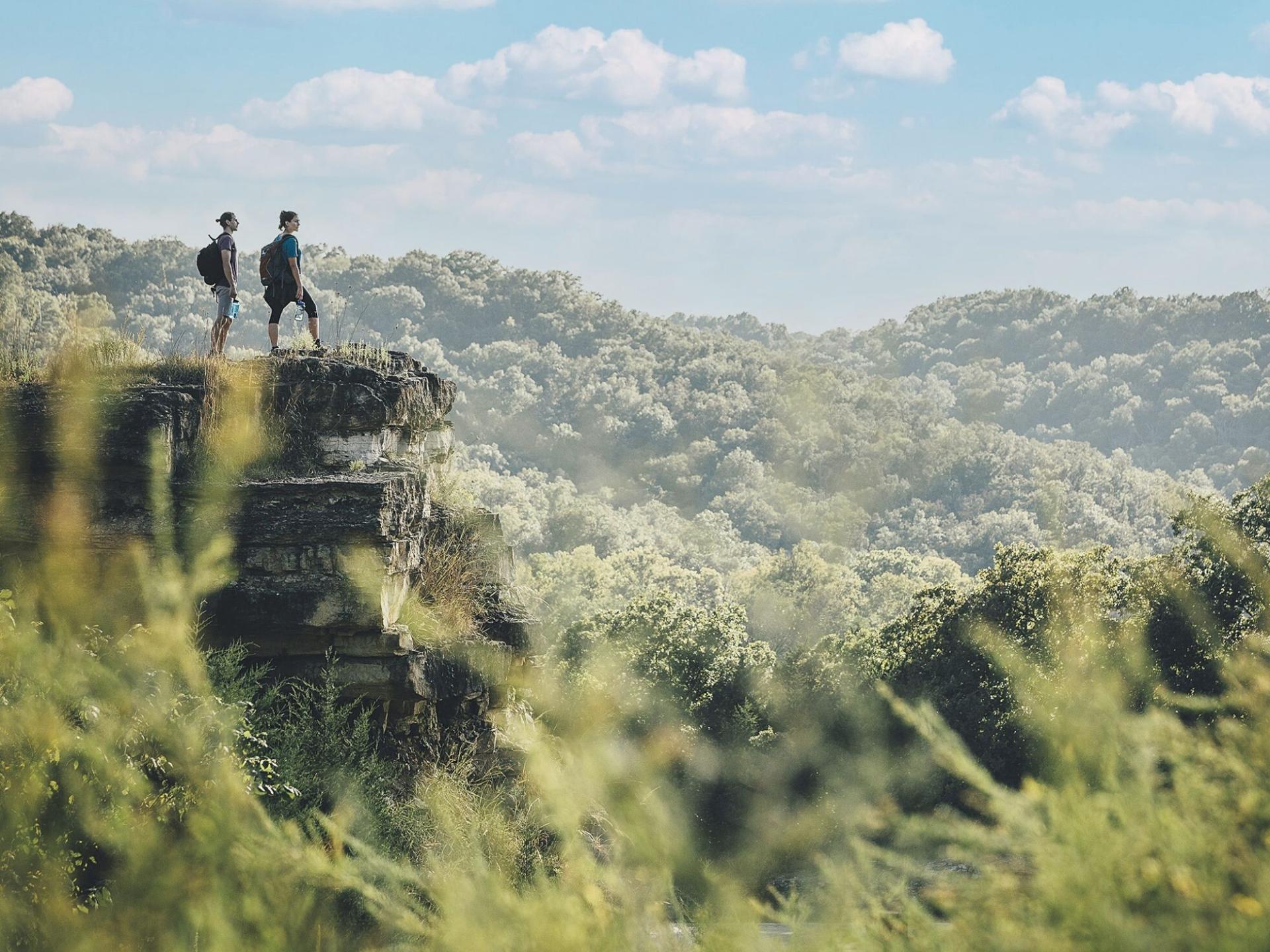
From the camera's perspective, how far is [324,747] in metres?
8.56

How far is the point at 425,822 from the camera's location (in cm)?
886

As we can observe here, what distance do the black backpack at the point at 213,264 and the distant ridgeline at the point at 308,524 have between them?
6.52 feet

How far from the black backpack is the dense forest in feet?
2.81

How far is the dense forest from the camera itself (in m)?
3.29

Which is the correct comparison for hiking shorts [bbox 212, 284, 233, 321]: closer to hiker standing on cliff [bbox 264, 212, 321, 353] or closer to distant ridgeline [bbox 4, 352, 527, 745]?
hiker standing on cliff [bbox 264, 212, 321, 353]

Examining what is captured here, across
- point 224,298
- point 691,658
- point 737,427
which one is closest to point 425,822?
point 224,298

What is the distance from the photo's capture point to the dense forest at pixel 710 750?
329 centimetres

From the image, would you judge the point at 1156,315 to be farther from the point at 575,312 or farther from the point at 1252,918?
the point at 1252,918

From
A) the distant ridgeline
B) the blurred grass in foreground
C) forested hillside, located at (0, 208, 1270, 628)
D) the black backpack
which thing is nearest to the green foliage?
the blurred grass in foreground

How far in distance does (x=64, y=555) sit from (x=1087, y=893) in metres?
7.52

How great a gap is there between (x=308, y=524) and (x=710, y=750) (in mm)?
21344

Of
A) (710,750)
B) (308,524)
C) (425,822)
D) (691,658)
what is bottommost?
(710,750)

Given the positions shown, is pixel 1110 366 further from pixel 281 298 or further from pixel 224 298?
pixel 224 298

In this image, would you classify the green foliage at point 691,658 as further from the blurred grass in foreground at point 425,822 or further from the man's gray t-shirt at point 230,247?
the man's gray t-shirt at point 230,247
